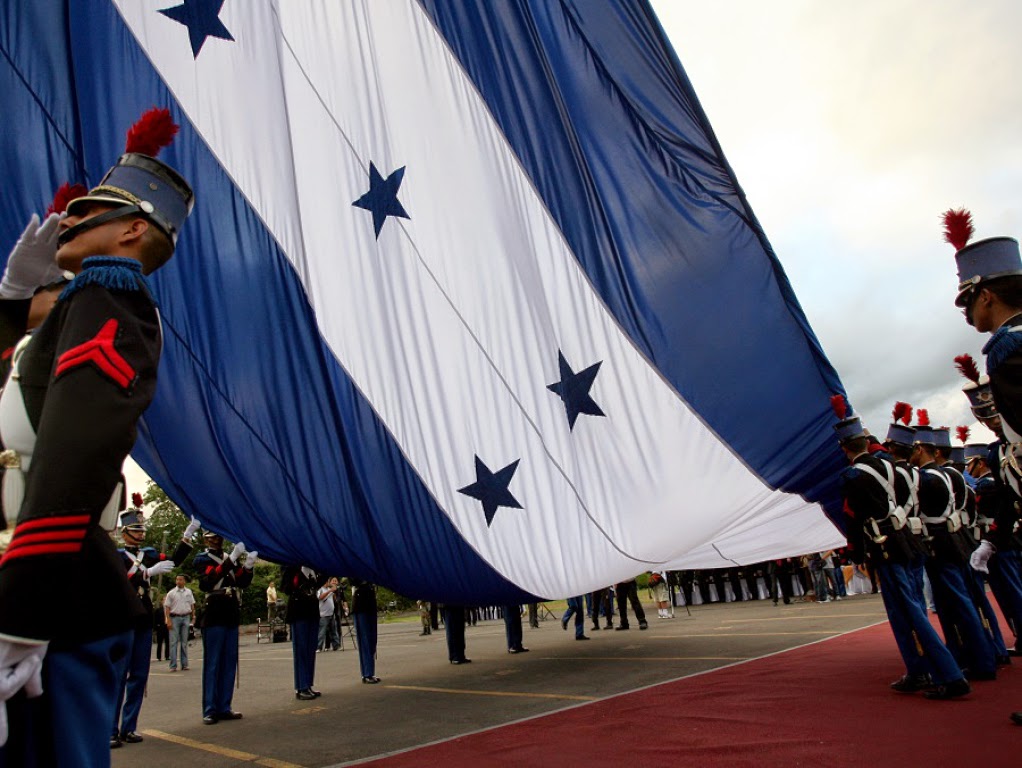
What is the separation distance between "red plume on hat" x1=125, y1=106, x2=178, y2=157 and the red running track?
10.3 feet

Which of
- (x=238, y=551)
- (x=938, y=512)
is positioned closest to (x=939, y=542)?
(x=938, y=512)

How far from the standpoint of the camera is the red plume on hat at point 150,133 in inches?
75.8

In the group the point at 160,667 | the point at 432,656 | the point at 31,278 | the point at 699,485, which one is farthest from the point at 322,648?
the point at 31,278

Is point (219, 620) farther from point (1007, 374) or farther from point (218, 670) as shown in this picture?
point (1007, 374)

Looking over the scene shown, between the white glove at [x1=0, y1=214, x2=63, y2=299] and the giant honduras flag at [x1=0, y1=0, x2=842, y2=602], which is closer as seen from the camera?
the white glove at [x1=0, y1=214, x2=63, y2=299]

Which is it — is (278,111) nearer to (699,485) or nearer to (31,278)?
(31,278)

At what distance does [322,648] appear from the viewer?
1545 cm

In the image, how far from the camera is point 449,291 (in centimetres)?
493

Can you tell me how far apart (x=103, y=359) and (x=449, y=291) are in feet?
11.9

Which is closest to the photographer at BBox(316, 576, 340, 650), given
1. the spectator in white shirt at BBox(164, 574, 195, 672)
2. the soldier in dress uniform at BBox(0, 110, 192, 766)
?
the spectator in white shirt at BBox(164, 574, 195, 672)

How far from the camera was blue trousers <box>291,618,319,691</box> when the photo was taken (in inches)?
271

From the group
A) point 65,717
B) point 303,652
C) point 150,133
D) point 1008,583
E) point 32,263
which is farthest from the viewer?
point 303,652

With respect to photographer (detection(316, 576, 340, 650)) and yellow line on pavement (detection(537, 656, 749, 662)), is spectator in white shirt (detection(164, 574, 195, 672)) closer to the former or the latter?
photographer (detection(316, 576, 340, 650))

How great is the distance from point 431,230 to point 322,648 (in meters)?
13.1
